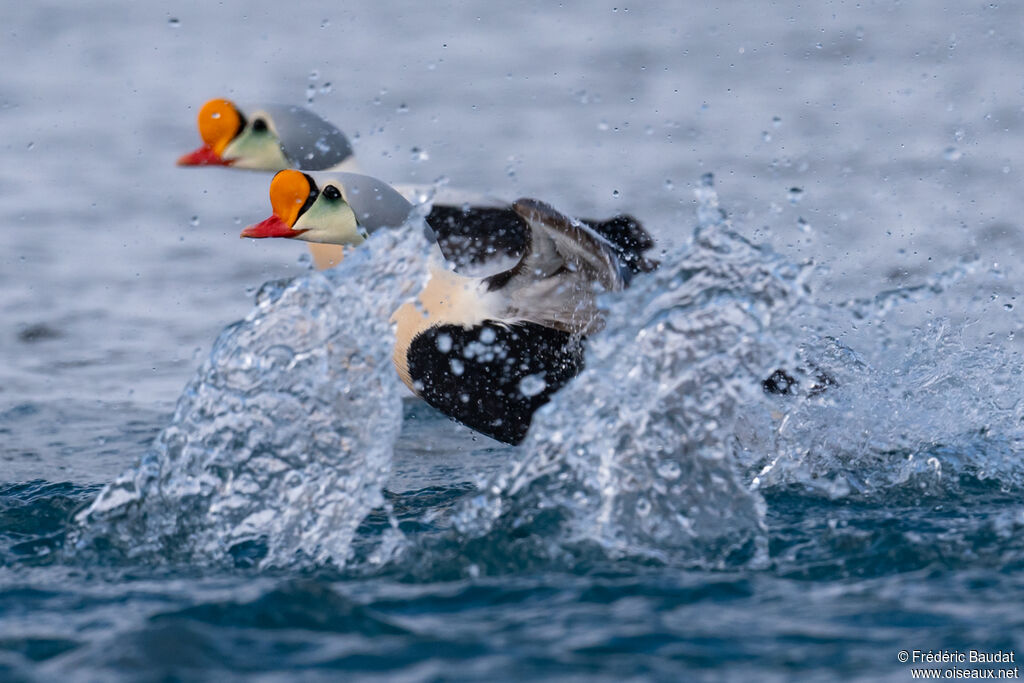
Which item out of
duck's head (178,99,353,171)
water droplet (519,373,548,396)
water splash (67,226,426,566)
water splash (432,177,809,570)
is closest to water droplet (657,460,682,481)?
water splash (432,177,809,570)

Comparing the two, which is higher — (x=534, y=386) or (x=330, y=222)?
(x=330, y=222)

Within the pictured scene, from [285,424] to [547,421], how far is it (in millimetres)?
588

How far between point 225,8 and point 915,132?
445 centimetres

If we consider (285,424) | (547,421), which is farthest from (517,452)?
(285,424)

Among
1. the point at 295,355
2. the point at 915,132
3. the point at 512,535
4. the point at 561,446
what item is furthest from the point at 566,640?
the point at 915,132

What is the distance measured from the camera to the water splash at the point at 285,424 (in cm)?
273

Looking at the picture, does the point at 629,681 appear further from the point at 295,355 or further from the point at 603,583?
the point at 295,355

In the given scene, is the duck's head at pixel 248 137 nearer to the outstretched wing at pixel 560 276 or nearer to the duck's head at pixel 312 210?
the duck's head at pixel 312 210

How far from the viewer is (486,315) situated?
139 inches

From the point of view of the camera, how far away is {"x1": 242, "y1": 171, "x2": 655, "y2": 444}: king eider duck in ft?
11.3

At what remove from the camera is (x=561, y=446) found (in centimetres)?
269

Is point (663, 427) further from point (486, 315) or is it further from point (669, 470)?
point (486, 315)

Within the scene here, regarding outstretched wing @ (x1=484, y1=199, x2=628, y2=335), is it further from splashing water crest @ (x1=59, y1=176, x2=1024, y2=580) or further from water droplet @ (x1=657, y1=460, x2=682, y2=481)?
water droplet @ (x1=657, y1=460, x2=682, y2=481)

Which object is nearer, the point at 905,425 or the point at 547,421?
the point at 547,421
